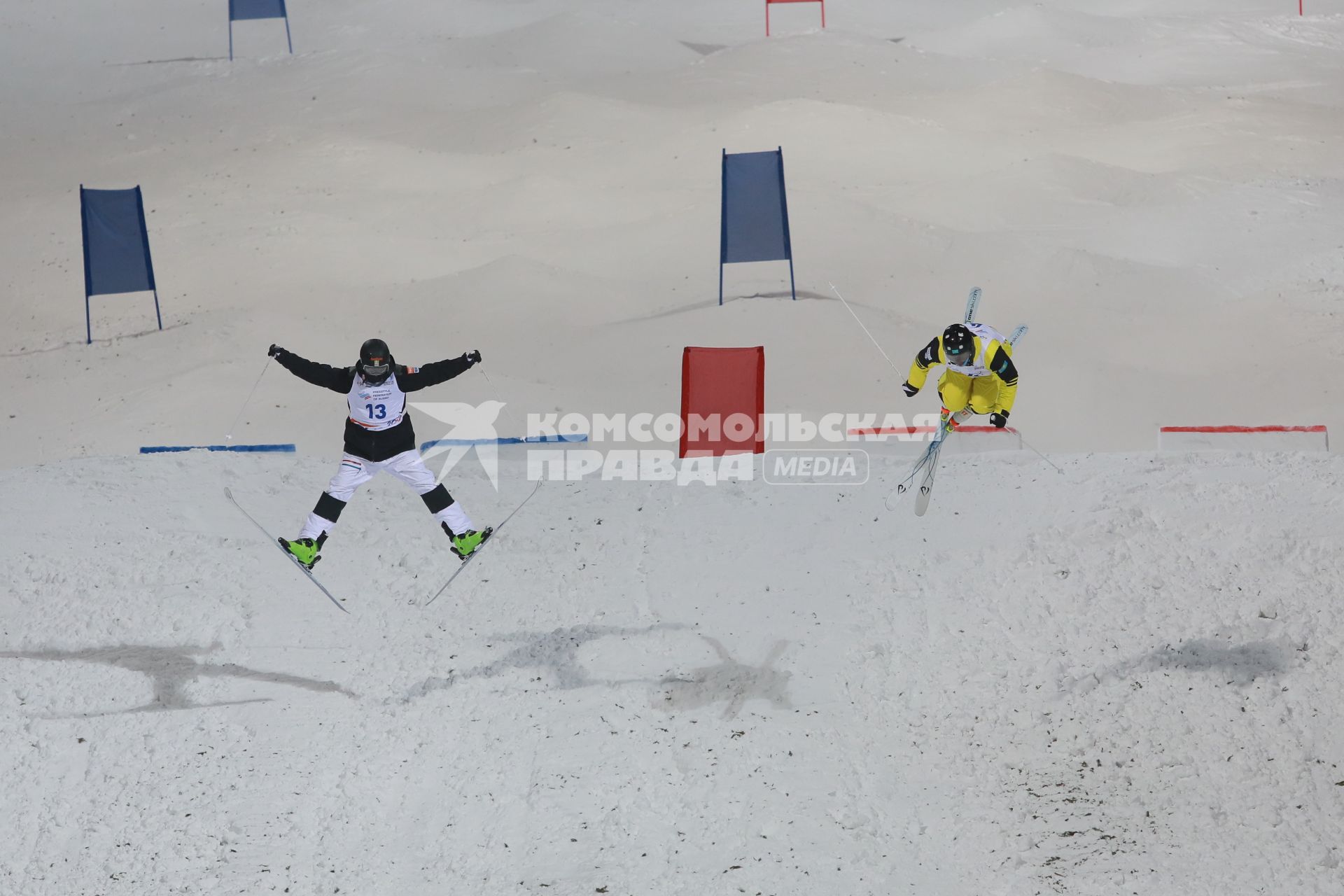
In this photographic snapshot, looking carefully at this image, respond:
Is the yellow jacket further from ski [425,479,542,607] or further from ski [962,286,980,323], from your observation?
ski [425,479,542,607]

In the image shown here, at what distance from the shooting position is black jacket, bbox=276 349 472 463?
848cm

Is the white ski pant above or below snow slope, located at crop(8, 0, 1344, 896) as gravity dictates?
above

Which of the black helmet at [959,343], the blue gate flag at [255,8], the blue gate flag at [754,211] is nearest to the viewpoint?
the black helmet at [959,343]

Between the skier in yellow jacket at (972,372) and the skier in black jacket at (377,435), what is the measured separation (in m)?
3.49

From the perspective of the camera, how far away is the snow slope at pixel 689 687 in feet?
22.9

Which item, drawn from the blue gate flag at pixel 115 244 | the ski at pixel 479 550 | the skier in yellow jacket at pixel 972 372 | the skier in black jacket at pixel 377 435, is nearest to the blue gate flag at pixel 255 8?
the blue gate flag at pixel 115 244

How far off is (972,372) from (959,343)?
473 millimetres

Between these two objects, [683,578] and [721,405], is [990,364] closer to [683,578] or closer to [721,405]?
[683,578]

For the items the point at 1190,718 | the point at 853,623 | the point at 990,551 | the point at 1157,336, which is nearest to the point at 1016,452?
the point at 990,551

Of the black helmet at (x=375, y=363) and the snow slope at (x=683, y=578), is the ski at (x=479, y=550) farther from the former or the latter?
the black helmet at (x=375, y=363)

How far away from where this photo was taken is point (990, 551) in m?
10.0

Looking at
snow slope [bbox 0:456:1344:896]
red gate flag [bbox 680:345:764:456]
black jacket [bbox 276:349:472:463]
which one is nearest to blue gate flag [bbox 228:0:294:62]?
snow slope [bbox 0:456:1344:896]

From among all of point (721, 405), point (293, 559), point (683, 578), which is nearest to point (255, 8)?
point (721, 405)

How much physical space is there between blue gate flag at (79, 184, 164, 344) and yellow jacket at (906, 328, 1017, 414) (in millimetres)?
11621
